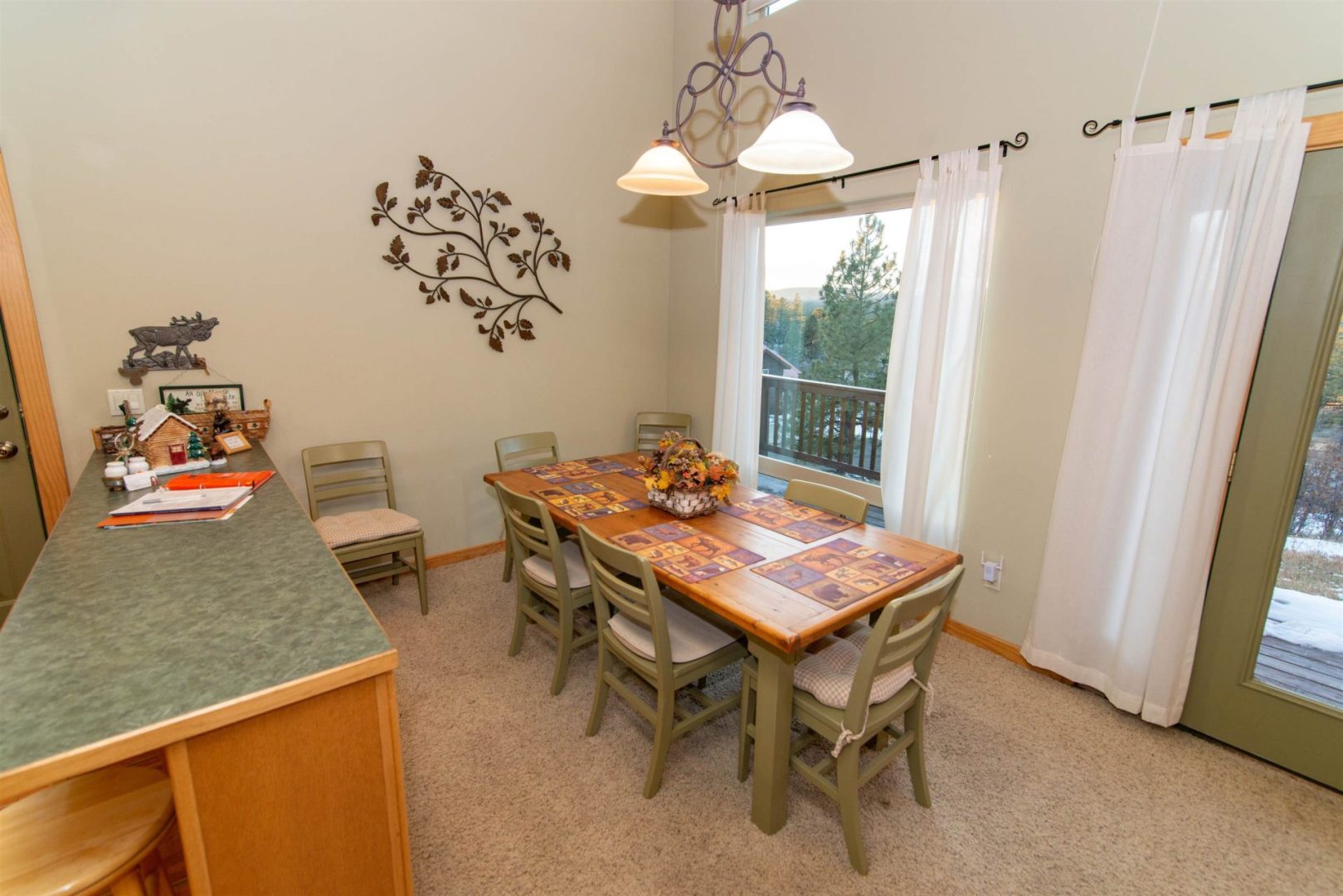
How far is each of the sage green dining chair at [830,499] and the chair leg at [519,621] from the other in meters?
1.32

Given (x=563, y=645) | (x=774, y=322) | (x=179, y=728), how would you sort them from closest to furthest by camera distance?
(x=179, y=728)
(x=563, y=645)
(x=774, y=322)

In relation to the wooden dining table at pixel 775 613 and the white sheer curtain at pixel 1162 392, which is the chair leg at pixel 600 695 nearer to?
the wooden dining table at pixel 775 613

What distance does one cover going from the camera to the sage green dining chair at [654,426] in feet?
14.2

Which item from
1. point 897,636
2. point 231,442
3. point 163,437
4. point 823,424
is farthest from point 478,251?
point 897,636

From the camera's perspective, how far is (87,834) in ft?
3.37

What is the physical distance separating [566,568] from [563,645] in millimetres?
351

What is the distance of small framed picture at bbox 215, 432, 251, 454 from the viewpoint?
8.89ft

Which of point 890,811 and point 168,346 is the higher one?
point 168,346

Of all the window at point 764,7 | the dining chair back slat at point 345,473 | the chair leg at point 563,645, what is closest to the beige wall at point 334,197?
the dining chair back slat at point 345,473

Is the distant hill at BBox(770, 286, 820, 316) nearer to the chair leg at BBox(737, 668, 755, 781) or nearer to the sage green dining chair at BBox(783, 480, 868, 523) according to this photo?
the sage green dining chair at BBox(783, 480, 868, 523)

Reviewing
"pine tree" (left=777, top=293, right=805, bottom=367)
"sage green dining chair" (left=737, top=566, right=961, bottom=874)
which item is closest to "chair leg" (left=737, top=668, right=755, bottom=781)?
"sage green dining chair" (left=737, top=566, right=961, bottom=874)

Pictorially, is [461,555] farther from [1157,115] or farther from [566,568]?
[1157,115]

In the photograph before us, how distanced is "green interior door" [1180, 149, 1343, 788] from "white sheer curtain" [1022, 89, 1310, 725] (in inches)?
3.1

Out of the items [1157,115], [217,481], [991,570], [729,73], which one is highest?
[729,73]
